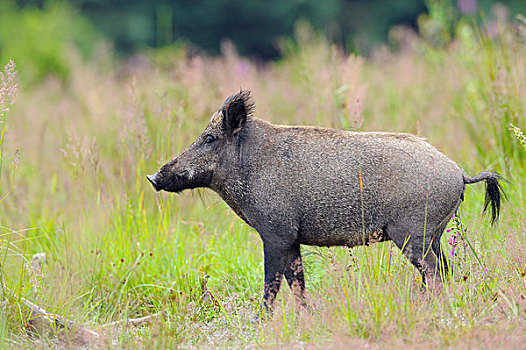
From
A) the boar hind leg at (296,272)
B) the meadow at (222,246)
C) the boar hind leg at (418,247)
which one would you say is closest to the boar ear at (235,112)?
the meadow at (222,246)

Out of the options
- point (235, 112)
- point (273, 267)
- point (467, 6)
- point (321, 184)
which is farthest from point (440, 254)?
point (467, 6)

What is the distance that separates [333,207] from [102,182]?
2.94 meters

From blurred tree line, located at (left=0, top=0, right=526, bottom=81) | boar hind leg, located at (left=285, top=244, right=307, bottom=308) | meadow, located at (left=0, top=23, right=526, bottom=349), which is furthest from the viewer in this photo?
blurred tree line, located at (left=0, top=0, right=526, bottom=81)

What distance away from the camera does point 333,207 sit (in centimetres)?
399

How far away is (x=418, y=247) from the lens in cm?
389

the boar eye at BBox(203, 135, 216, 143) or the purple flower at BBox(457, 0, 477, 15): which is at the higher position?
the purple flower at BBox(457, 0, 477, 15)

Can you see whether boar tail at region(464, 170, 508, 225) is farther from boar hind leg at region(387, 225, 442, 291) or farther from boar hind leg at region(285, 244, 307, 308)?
boar hind leg at region(285, 244, 307, 308)

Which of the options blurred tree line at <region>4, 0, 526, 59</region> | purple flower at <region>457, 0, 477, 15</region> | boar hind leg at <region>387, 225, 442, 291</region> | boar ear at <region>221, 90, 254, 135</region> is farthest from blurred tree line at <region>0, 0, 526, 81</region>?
boar hind leg at <region>387, 225, 442, 291</region>

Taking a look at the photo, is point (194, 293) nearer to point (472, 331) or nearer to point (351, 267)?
point (351, 267)

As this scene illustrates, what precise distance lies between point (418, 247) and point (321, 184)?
2.18 ft

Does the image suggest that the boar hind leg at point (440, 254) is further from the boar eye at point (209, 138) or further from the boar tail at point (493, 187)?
the boar eye at point (209, 138)

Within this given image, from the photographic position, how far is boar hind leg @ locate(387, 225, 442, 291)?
12.7 feet

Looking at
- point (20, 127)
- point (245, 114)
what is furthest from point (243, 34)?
point (245, 114)

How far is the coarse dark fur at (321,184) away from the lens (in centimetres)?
389
